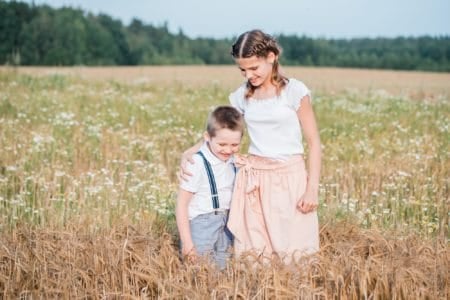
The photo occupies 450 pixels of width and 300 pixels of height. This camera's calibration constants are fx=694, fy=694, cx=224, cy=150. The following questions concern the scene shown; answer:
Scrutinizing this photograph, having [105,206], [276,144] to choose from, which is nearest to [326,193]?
[105,206]

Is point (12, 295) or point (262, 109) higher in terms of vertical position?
point (262, 109)

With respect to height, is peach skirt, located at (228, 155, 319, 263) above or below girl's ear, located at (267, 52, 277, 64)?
below

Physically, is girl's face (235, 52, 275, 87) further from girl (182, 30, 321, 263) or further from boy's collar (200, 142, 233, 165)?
boy's collar (200, 142, 233, 165)

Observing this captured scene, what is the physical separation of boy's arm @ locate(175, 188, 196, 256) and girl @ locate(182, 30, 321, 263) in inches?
5.8

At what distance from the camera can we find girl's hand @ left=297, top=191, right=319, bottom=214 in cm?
430

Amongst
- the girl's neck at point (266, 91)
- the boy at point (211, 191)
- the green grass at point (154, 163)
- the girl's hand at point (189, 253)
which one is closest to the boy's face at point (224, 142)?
the boy at point (211, 191)

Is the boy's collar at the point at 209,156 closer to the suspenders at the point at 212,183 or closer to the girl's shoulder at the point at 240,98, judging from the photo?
the suspenders at the point at 212,183

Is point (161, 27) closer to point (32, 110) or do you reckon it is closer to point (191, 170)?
point (32, 110)

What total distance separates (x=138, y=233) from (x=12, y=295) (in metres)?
1.12

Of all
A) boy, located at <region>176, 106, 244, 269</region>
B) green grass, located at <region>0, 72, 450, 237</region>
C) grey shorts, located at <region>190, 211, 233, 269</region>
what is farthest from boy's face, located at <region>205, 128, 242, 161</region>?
green grass, located at <region>0, 72, 450, 237</region>

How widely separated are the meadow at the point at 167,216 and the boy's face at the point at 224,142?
687 mm

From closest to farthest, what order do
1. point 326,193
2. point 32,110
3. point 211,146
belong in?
point 211,146 < point 326,193 < point 32,110

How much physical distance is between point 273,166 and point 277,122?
28 centimetres

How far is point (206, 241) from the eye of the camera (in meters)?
4.47
